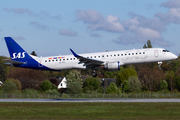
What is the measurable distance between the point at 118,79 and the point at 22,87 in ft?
115

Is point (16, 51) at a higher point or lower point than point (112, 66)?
higher

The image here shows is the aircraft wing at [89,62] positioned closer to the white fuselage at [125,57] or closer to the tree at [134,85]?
the white fuselage at [125,57]

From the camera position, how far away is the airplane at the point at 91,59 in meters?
43.1

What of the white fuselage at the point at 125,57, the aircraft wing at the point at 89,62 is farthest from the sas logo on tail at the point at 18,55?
the aircraft wing at the point at 89,62

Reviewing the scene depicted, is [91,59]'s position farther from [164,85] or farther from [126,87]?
[164,85]

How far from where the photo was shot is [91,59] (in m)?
43.2

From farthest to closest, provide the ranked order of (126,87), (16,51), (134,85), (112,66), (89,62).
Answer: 1. (126,87)
2. (134,85)
3. (16,51)
4. (89,62)
5. (112,66)

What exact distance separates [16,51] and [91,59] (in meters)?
14.2

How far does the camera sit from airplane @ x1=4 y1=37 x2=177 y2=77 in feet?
141
